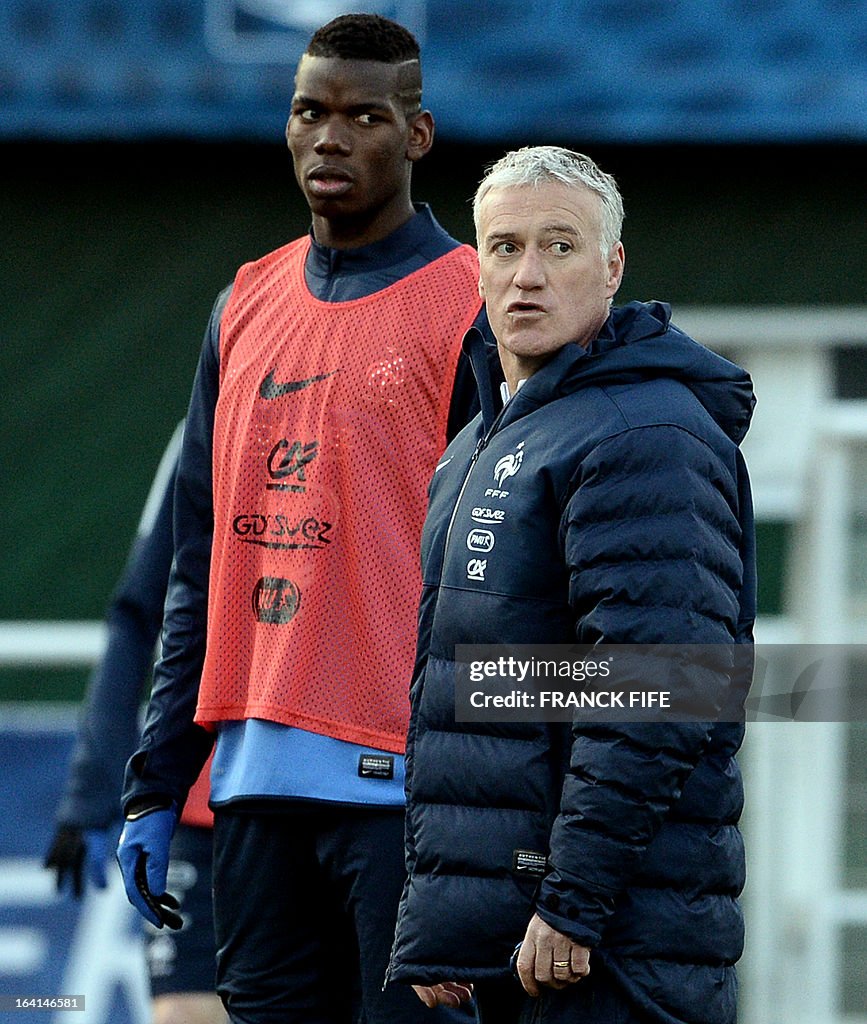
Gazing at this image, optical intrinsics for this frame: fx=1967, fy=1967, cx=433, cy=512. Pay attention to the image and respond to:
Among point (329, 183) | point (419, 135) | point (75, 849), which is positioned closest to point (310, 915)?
point (329, 183)

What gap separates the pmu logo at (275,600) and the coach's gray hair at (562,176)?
0.67 metres

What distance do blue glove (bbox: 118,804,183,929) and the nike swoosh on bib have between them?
28.0 inches

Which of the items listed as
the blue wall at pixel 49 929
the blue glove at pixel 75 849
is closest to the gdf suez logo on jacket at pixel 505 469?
the blue glove at pixel 75 849

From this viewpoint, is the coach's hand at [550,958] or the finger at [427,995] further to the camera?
the finger at [427,995]

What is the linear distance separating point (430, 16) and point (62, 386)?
5.54 ft

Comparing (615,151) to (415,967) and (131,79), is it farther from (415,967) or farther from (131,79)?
(415,967)

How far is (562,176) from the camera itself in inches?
106

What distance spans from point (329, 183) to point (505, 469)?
752 millimetres

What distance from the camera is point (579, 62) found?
6137 millimetres

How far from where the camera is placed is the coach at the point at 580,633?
2.41m

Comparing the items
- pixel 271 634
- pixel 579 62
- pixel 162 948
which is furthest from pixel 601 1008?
pixel 579 62

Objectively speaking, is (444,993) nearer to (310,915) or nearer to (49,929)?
(310,915)

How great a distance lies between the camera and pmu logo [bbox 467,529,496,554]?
2.56 metres

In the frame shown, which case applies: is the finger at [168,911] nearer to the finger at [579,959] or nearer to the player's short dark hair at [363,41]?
the finger at [579,959]
